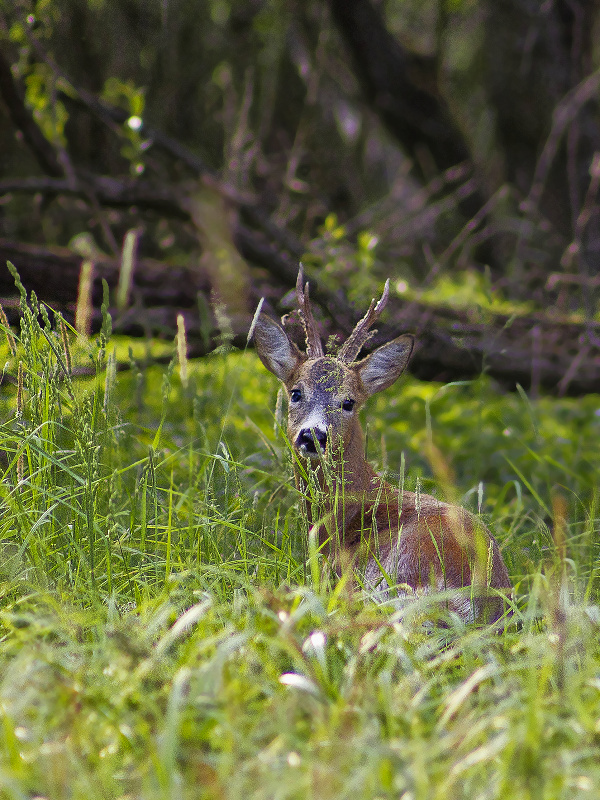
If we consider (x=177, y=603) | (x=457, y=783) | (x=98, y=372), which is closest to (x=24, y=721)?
(x=177, y=603)

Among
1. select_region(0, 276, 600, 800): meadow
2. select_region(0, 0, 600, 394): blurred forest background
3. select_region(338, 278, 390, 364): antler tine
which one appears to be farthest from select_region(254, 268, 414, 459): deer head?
select_region(0, 0, 600, 394): blurred forest background

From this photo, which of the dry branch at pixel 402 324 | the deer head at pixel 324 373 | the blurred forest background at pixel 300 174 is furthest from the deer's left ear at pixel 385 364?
the blurred forest background at pixel 300 174

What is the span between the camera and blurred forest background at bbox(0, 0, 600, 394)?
17.7 ft

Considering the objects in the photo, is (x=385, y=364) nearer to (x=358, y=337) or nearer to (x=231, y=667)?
(x=358, y=337)

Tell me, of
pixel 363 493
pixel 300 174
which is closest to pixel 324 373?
pixel 363 493

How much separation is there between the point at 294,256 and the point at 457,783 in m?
4.36

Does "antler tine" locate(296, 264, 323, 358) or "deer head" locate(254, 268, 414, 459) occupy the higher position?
"antler tine" locate(296, 264, 323, 358)

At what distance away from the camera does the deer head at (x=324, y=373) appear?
378 cm

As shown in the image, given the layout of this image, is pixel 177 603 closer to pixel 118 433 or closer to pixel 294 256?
pixel 118 433

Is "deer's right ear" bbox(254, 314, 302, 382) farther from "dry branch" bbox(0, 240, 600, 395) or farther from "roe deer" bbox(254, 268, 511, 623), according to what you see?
"dry branch" bbox(0, 240, 600, 395)

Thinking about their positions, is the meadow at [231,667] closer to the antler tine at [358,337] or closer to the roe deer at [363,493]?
the roe deer at [363,493]

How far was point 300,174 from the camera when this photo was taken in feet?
32.1

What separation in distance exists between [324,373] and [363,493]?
0.94m

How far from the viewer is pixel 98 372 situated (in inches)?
121
